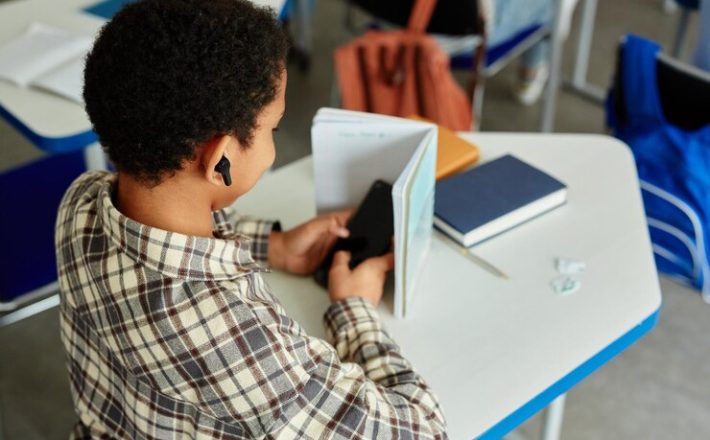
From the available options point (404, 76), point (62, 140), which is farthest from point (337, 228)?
point (404, 76)

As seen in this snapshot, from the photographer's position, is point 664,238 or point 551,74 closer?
point 664,238

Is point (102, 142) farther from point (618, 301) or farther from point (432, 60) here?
point (432, 60)

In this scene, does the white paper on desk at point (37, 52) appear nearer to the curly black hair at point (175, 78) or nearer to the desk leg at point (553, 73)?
the curly black hair at point (175, 78)

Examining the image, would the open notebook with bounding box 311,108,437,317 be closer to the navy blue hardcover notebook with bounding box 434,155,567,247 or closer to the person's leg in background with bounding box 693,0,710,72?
the navy blue hardcover notebook with bounding box 434,155,567,247

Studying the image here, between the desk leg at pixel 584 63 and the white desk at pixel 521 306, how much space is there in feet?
5.56

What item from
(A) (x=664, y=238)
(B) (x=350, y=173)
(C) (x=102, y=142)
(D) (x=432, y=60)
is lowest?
(A) (x=664, y=238)

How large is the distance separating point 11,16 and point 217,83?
1.41 meters

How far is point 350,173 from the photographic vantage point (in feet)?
3.95

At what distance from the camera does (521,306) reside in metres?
1.10

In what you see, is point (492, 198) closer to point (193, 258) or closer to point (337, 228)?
point (337, 228)

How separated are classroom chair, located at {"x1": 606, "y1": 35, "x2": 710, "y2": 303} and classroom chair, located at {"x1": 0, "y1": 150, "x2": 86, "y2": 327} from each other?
3.98 ft

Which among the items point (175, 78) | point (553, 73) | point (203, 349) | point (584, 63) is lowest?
point (584, 63)

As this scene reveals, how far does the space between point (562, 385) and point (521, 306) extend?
0.13 metres

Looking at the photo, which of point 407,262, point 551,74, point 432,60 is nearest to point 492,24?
point 432,60
